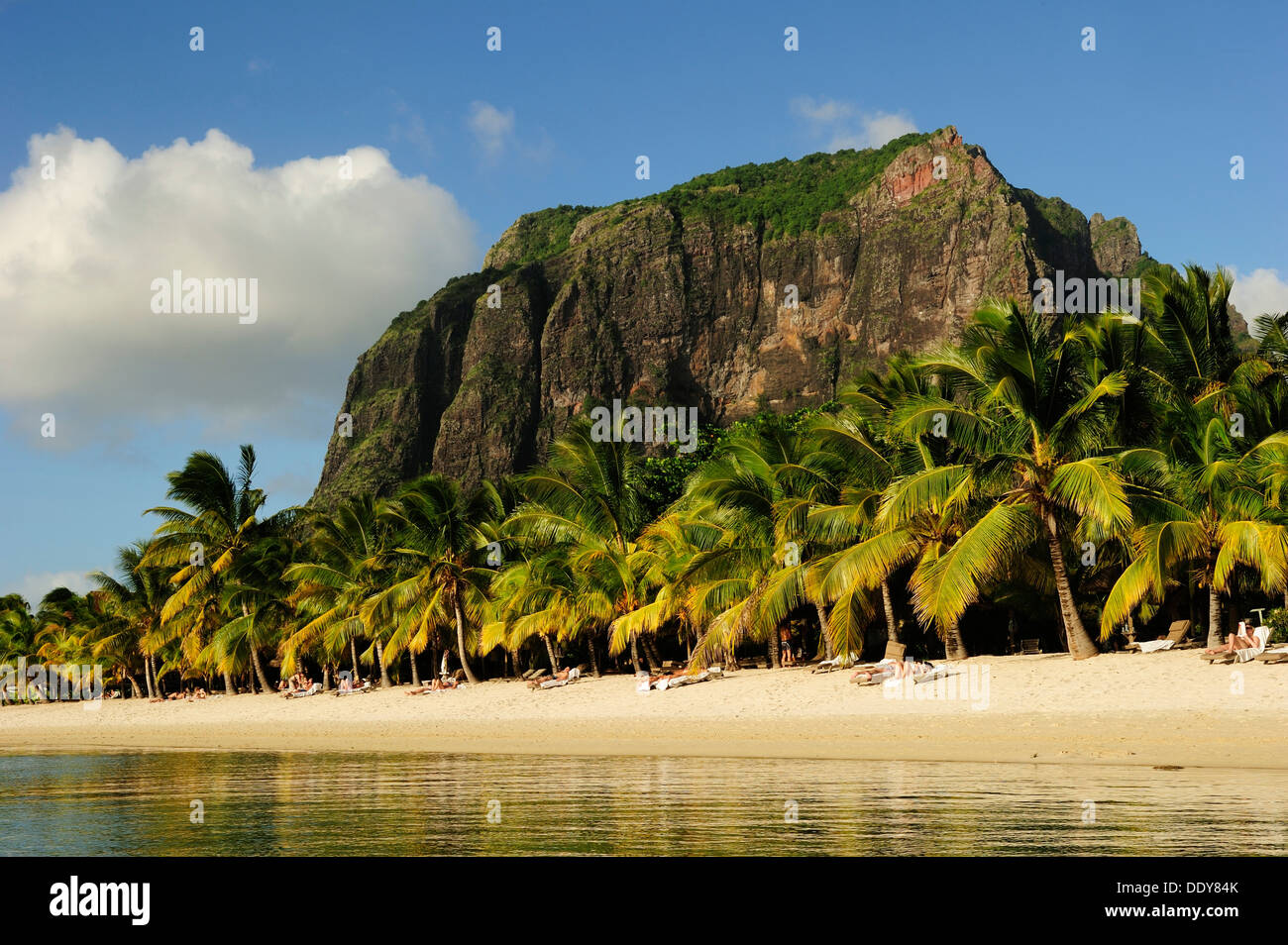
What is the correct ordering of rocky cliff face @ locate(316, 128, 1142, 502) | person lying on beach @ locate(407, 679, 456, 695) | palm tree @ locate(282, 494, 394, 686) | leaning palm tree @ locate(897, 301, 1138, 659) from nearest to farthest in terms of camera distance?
leaning palm tree @ locate(897, 301, 1138, 659), person lying on beach @ locate(407, 679, 456, 695), palm tree @ locate(282, 494, 394, 686), rocky cliff face @ locate(316, 128, 1142, 502)

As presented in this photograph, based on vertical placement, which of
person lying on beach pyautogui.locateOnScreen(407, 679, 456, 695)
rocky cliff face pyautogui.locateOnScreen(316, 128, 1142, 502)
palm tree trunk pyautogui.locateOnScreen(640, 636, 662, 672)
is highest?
rocky cliff face pyautogui.locateOnScreen(316, 128, 1142, 502)

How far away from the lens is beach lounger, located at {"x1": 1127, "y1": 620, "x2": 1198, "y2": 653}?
20688 mm

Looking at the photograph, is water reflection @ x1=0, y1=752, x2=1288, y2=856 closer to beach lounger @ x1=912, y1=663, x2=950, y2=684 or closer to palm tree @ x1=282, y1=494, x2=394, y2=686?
beach lounger @ x1=912, y1=663, x2=950, y2=684

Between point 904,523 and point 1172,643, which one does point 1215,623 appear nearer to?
point 1172,643

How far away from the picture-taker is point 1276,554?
58.1ft

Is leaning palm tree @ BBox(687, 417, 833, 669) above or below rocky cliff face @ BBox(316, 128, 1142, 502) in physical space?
below

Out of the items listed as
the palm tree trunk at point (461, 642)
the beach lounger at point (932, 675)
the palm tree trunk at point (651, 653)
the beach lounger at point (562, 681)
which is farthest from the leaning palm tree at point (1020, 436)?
the palm tree trunk at point (461, 642)

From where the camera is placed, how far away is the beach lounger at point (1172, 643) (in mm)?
20688

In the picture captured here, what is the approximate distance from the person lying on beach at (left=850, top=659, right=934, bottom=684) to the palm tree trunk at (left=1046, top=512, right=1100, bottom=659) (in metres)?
2.89

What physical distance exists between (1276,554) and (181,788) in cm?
1845

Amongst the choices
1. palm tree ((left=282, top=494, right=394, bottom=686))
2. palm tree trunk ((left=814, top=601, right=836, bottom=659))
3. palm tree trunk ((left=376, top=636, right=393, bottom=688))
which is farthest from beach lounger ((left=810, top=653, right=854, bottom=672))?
palm tree ((left=282, top=494, right=394, bottom=686))

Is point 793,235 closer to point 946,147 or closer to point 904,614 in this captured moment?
point 946,147

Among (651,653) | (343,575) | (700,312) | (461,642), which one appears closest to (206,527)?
(343,575)

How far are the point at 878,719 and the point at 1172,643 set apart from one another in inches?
254
